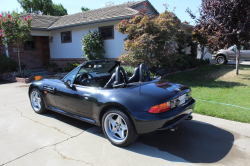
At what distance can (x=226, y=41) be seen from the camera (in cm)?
844

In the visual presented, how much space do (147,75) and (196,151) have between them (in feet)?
5.80

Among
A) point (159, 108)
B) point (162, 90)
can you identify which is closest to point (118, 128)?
point (159, 108)

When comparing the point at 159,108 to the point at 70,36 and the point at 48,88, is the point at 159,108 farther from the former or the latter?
the point at 70,36

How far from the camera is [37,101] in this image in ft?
16.1

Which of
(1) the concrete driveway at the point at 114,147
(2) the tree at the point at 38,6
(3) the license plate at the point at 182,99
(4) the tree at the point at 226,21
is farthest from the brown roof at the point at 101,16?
(2) the tree at the point at 38,6

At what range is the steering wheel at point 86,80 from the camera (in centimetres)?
396

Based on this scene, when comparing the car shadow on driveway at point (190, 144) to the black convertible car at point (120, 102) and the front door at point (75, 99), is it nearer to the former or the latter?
the black convertible car at point (120, 102)

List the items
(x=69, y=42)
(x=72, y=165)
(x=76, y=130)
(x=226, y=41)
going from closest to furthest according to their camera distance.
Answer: (x=72, y=165) < (x=76, y=130) < (x=226, y=41) < (x=69, y=42)

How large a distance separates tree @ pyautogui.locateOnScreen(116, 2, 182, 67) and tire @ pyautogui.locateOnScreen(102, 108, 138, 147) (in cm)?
494

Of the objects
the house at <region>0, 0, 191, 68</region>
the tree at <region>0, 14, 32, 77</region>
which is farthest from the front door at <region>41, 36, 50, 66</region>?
the tree at <region>0, 14, 32, 77</region>

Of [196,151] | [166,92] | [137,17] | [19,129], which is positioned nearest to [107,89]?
[166,92]

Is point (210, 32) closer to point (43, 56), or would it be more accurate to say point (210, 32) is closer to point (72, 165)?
point (72, 165)

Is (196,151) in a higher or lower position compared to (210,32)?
lower

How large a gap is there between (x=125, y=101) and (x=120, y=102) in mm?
86
